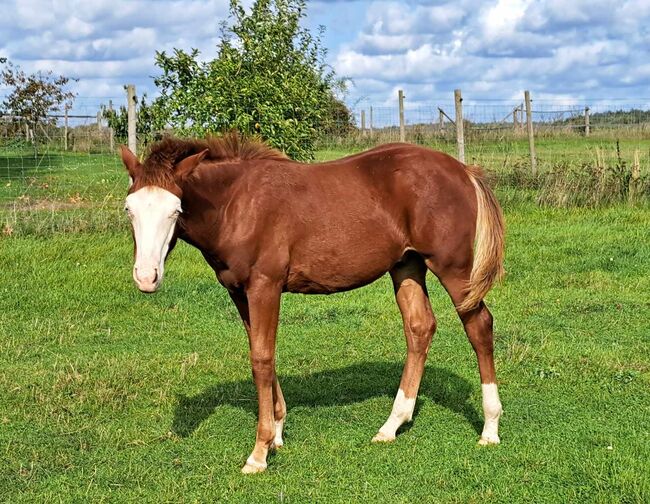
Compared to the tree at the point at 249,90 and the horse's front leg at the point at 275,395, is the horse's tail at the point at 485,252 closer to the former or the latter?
the horse's front leg at the point at 275,395

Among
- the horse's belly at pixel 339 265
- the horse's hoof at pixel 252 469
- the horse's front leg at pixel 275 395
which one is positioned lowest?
the horse's hoof at pixel 252 469

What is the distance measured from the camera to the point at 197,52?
36.3 feet

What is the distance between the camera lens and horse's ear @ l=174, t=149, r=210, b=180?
4.36 metres

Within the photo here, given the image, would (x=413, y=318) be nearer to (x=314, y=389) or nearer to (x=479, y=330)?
(x=479, y=330)

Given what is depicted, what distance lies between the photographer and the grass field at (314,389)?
14.6 feet

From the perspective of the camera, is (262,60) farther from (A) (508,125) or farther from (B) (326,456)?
(A) (508,125)

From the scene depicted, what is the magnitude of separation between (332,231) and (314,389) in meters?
1.80

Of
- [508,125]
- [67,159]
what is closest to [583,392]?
[508,125]

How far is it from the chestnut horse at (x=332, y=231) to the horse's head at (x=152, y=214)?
0.24 meters

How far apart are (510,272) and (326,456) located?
19.3 ft

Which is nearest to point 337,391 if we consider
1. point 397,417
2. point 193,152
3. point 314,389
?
point 314,389

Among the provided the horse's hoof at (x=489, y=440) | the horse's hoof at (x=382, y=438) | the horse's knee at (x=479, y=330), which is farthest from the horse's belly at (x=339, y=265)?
the horse's hoof at (x=489, y=440)

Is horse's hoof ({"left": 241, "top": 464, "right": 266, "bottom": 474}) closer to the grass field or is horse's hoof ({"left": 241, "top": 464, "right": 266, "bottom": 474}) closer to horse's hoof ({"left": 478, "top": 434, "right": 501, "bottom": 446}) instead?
the grass field

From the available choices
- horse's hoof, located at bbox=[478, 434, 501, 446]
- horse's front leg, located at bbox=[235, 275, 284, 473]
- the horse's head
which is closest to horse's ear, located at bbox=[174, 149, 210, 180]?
the horse's head
